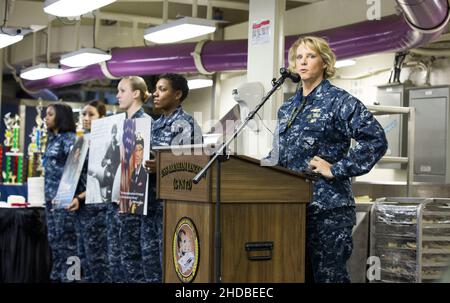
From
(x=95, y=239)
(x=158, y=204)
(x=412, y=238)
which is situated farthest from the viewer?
(x=95, y=239)

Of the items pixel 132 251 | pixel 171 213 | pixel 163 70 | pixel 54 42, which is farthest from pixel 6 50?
pixel 171 213

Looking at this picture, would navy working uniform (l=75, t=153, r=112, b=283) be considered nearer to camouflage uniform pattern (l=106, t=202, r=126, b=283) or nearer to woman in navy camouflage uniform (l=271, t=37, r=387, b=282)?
camouflage uniform pattern (l=106, t=202, r=126, b=283)

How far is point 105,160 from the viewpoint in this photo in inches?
196

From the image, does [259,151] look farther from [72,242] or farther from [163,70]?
[163,70]

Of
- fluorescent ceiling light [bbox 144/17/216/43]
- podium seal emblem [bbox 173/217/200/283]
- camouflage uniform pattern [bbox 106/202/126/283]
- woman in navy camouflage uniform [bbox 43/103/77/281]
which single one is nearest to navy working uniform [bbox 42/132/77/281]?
woman in navy camouflage uniform [bbox 43/103/77/281]

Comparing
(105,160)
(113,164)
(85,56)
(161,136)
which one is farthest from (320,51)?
(85,56)

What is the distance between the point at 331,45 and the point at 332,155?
4.30 meters

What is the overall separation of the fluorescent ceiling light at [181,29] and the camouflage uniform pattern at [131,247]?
7.77 feet

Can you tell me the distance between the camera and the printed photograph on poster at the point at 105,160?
481 centimetres

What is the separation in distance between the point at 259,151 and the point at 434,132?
3.08 meters

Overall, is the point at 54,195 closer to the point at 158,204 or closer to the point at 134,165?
the point at 134,165

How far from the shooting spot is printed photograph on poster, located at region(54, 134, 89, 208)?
5.64 meters

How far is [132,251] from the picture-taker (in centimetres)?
459

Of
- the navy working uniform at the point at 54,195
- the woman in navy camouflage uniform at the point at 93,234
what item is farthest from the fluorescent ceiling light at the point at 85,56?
the woman in navy camouflage uniform at the point at 93,234
